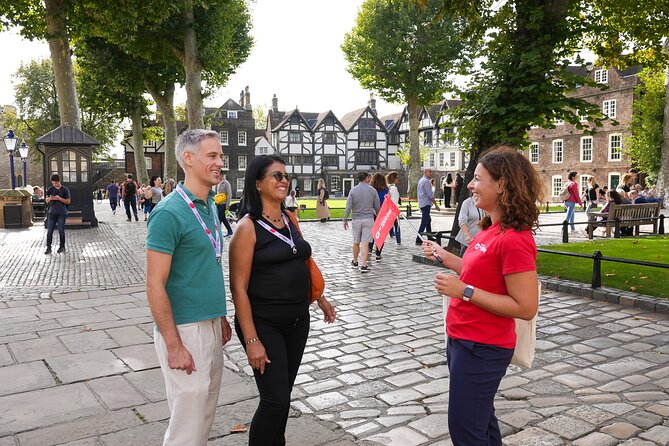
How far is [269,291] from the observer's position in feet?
9.79

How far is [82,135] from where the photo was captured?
21.2 metres

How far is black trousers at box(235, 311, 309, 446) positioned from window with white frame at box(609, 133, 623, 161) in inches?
1823

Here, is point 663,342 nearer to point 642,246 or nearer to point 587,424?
point 587,424

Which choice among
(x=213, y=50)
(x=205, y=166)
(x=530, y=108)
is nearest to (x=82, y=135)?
(x=213, y=50)

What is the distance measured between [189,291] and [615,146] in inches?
1870

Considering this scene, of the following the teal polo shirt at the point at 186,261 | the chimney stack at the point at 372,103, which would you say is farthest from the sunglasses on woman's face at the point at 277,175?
the chimney stack at the point at 372,103

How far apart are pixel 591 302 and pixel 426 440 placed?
17.5 ft

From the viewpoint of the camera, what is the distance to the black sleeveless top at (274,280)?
2979 mm

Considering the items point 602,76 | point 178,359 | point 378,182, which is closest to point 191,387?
point 178,359

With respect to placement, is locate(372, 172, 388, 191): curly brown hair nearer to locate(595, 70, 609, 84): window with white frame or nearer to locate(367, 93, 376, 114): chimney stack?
locate(595, 70, 609, 84): window with white frame

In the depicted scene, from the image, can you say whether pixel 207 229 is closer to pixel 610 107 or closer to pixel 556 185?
pixel 610 107

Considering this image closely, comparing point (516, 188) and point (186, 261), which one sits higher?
point (516, 188)

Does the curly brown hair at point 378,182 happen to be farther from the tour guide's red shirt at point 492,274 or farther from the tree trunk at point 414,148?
the tree trunk at point 414,148

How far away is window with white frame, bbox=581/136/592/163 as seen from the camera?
4544 centimetres
